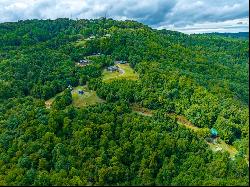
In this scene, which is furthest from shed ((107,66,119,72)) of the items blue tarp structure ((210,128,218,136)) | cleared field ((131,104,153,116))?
blue tarp structure ((210,128,218,136))

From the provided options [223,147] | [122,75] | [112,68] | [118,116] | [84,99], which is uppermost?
[112,68]

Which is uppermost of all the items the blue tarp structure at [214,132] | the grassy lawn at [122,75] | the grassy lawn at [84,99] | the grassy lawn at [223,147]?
the grassy lawn at [122,75]

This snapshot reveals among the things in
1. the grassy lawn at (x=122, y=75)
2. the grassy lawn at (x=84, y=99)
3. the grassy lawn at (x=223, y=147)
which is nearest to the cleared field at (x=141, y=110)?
the grassy lawn at (x=84, y=99)

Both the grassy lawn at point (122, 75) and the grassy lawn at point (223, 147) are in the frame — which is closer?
the grassy lawn at point (223, 147)

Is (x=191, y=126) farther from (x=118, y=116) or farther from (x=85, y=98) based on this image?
(x=85, y=98)

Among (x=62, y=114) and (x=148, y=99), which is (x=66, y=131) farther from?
(x=148, y=99)

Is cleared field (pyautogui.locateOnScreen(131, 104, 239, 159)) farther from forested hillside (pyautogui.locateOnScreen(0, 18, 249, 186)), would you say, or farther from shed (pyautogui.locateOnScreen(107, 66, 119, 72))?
shed (pyautogui.locateOnScreen(107, 66, 119, 72))

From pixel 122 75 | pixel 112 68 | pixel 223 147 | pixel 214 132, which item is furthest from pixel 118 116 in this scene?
pixel 112 68

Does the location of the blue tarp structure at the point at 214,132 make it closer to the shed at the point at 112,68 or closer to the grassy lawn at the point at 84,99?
the grassy lawn at the point at 84,99
